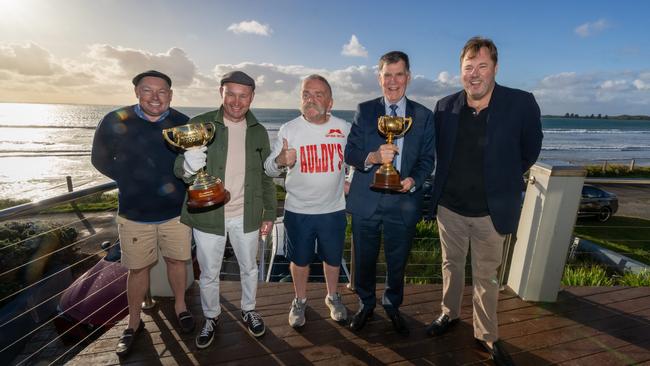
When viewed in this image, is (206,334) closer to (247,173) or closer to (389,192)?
(247,173)

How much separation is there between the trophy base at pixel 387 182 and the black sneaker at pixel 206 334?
1646 mm

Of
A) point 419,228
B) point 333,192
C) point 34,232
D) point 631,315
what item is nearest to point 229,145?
point 333,192

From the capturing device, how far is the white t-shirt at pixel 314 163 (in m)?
2.55

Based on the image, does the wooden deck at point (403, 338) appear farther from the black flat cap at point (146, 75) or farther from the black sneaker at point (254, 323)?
the black flat cap at point (146, 75)

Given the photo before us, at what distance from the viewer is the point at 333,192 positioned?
2.64 metres

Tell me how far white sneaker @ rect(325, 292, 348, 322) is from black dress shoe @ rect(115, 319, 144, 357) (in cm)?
152

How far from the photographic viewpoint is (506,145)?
2258mm

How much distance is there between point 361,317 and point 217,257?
124cm

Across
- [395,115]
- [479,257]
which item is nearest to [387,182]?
[395,115]

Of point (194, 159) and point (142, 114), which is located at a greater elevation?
point (142, 114)

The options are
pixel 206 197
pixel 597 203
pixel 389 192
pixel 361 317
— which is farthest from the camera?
pixel 597 203

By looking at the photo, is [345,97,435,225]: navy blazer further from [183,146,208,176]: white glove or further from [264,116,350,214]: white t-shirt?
[183,146,208,176]: white glove

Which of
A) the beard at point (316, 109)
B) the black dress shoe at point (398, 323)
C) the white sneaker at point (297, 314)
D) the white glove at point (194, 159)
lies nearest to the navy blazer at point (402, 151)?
the beard at point (316, 109)

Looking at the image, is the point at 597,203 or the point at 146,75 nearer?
the point at 146,75
